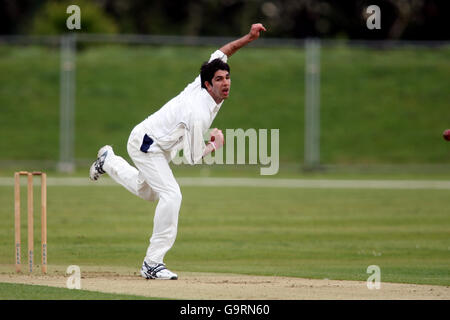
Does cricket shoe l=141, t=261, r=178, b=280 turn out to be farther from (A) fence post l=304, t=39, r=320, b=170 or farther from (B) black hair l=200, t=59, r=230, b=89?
(A) fence post l=304, t=39, r=320, b=170

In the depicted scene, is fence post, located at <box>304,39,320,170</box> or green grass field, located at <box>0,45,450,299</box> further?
fence post, located at <box>304,39,320,170</box>

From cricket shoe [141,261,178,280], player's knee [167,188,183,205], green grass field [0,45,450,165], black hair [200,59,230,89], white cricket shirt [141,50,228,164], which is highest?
green grass field [0,45,450,165]

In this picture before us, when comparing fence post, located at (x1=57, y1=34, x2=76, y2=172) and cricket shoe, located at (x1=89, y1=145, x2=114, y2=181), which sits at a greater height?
fence post, located at (x1=57, y1=34, x2=76, y2=172)

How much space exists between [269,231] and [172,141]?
22.0 feet

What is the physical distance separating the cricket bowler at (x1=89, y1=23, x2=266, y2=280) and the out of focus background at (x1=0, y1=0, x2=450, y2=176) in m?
18.9

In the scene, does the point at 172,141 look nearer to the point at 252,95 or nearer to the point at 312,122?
the point at 312,122

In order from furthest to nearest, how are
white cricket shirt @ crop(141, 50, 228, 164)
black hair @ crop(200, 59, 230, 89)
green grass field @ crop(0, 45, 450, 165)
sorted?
green grass field @ crop(0, 45, 450, 165), black hair @ crop(200, 59, 230, 89), white cricket shirt @ crop(141, 50, 228, 164)

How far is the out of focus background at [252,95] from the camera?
30.0 metres

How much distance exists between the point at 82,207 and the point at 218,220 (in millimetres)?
3552

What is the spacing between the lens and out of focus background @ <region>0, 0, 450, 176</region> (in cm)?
2995

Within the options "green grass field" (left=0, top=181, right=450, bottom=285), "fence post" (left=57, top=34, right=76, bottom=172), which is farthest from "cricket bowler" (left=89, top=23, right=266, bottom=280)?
"fence post" (left=57, top=34, right=76, bottom=172)

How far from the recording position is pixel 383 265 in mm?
12641

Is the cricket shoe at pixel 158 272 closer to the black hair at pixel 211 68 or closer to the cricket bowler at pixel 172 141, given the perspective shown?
the cricket bowler at pixel 172 141

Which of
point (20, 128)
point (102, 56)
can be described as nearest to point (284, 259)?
point (20, 128)
